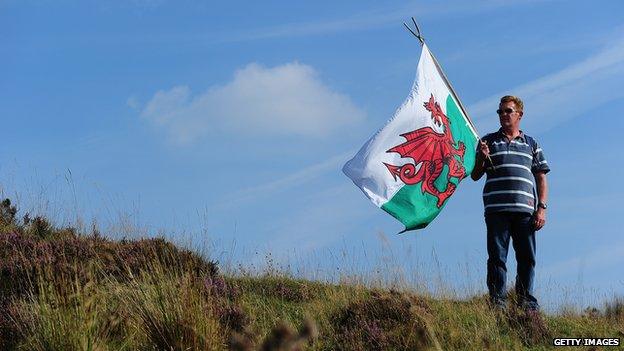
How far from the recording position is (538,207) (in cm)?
845

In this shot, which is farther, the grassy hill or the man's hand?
the man's hand

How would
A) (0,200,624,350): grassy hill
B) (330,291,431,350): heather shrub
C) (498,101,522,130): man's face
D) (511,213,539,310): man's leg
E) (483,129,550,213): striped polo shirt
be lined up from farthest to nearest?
(498,101,522,130): man's face → (511,213,539,310): man's leg → (483,129,550,213): striped polo shirt → (330,291,431,350): heather shrub → (0,200,624,350): grassy hill

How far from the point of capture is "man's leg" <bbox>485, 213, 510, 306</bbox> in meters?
8.22

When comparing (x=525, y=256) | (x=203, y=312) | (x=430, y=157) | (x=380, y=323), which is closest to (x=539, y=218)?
(x=525, y=256)

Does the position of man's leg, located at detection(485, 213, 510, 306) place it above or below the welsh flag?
below

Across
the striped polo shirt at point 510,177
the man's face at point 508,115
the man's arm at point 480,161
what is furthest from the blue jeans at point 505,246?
the man's face at point 508,115

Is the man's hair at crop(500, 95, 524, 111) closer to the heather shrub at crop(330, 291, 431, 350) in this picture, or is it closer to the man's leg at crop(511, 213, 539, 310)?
the man's leg at crop(511, 213, 539, 310)

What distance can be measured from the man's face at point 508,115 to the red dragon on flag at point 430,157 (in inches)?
21.7

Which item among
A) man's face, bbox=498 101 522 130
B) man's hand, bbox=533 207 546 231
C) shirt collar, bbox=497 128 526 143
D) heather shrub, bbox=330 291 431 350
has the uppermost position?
man's face, bbox=498 101 522 130

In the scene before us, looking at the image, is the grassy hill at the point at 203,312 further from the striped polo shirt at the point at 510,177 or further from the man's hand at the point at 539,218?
the striped polo shirt at the point at 510,177

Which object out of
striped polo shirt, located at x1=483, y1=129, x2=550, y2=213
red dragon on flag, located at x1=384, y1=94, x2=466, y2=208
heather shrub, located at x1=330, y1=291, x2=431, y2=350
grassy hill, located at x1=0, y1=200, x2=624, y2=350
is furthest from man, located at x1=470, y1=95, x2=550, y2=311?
heather shrub, located at x1=330, y1=291, x2=431, y2=350

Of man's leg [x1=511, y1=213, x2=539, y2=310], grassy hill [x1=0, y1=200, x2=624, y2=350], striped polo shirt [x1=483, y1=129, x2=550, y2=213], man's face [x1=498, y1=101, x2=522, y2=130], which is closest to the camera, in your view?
grassy hill [x1=0, y1=200, x2=624, y2=350]

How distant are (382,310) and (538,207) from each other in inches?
82.2

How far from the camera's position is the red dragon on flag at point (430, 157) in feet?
27.3
